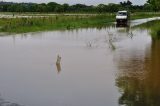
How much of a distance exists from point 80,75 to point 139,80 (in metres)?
2.21

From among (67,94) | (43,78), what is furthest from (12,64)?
(67,94)

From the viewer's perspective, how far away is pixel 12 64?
18547 mm

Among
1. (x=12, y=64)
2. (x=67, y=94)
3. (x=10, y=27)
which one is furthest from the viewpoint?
(x=10, y=27)

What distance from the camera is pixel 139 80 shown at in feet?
49.0

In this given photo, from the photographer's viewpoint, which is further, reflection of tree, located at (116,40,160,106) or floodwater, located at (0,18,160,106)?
floodwater, located at (0,18,160,106)

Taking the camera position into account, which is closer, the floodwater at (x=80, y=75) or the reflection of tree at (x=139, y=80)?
the reflection of tree at (x=139, y=80)

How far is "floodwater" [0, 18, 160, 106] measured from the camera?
39.5 ft

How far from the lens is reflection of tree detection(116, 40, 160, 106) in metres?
11.9

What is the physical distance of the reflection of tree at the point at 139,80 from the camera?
11914 mm

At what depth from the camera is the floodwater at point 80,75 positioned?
474 inches

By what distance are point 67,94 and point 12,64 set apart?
252 inches

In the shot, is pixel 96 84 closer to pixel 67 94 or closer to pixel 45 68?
pixel 67 94

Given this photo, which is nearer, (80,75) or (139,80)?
(139,80)

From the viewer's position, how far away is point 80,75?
15.9m
